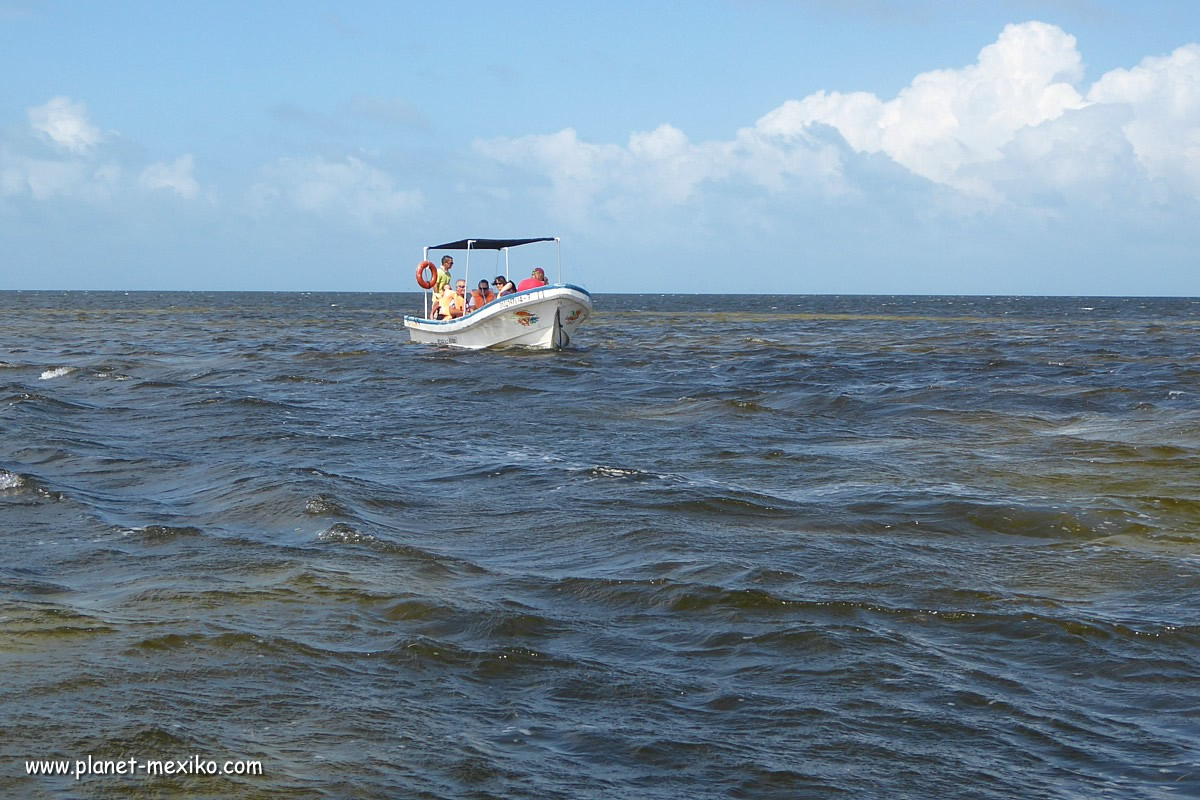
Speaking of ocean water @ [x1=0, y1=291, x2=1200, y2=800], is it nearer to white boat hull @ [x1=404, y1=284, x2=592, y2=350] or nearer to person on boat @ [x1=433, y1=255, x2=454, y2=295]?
white boat hull @ [x1=404, y1=284, x2=592, y2=350]

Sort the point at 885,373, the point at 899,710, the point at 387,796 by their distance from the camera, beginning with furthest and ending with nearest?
the point at 885,373 < the point at 899,710 < the point at 387,796

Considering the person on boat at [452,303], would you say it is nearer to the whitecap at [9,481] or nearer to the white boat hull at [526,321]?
the white boat hull at [526,321]

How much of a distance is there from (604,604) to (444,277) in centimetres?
2127

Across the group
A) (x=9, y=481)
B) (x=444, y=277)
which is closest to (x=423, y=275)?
A: (x=444, y=277)

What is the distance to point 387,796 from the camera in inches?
168

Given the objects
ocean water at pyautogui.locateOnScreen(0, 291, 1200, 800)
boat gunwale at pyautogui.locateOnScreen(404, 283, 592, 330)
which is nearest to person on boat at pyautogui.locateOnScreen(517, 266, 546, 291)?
boat gunwale at pyautogui.locateOnScreen(404, 283, 592, 330)

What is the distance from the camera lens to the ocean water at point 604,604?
464 cm

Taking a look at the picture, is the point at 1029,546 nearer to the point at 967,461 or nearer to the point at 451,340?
the point at 967,461

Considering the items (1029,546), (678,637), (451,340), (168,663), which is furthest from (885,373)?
(168,663)

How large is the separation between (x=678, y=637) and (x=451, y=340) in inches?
852

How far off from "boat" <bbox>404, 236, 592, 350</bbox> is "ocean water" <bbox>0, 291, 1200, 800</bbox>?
9.43m

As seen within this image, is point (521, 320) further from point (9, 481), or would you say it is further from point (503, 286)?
point (9, 481)

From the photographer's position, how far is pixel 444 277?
89.8ft

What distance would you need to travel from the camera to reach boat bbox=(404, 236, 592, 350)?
25078mm
